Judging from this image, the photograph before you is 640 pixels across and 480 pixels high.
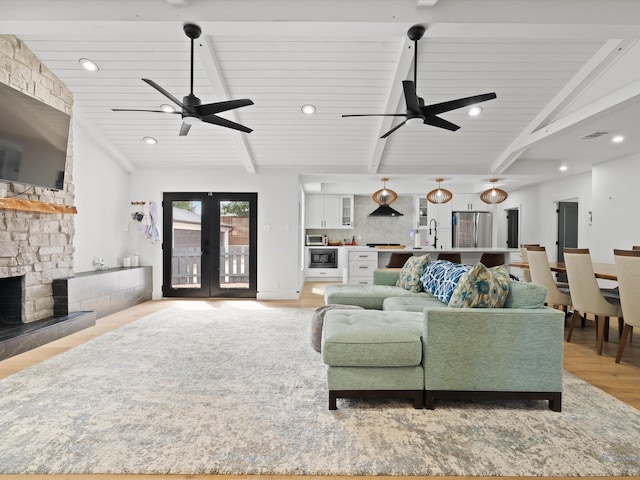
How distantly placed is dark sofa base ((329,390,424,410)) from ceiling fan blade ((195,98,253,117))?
8.11 feet

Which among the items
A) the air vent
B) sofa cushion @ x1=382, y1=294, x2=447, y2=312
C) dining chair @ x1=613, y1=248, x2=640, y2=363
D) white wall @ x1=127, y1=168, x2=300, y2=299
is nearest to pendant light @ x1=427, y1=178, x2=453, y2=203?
the air vent

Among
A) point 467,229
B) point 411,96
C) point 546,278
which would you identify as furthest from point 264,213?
point 467,229

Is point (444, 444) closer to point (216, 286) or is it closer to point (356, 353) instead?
point (356, 353)

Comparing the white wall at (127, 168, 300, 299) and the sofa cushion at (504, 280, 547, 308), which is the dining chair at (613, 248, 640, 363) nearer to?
the sofa cushion at (504, 280, 547, 308)

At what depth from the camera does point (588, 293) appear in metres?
3.42

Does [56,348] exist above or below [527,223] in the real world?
below

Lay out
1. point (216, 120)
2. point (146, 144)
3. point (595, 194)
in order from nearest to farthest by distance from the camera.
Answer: point (216, 120) < point (146, 144) < point (595, 194)

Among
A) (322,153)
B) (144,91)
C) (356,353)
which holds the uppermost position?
(144,91)

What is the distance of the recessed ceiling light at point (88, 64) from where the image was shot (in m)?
3.82

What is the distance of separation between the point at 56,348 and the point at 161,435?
2.36m

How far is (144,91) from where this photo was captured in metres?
4.25

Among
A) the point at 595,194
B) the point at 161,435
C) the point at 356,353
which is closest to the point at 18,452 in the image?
the point at 161,435

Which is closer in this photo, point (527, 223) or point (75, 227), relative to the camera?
point (75, 227)

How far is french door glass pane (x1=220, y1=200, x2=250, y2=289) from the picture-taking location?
636 centimetres
